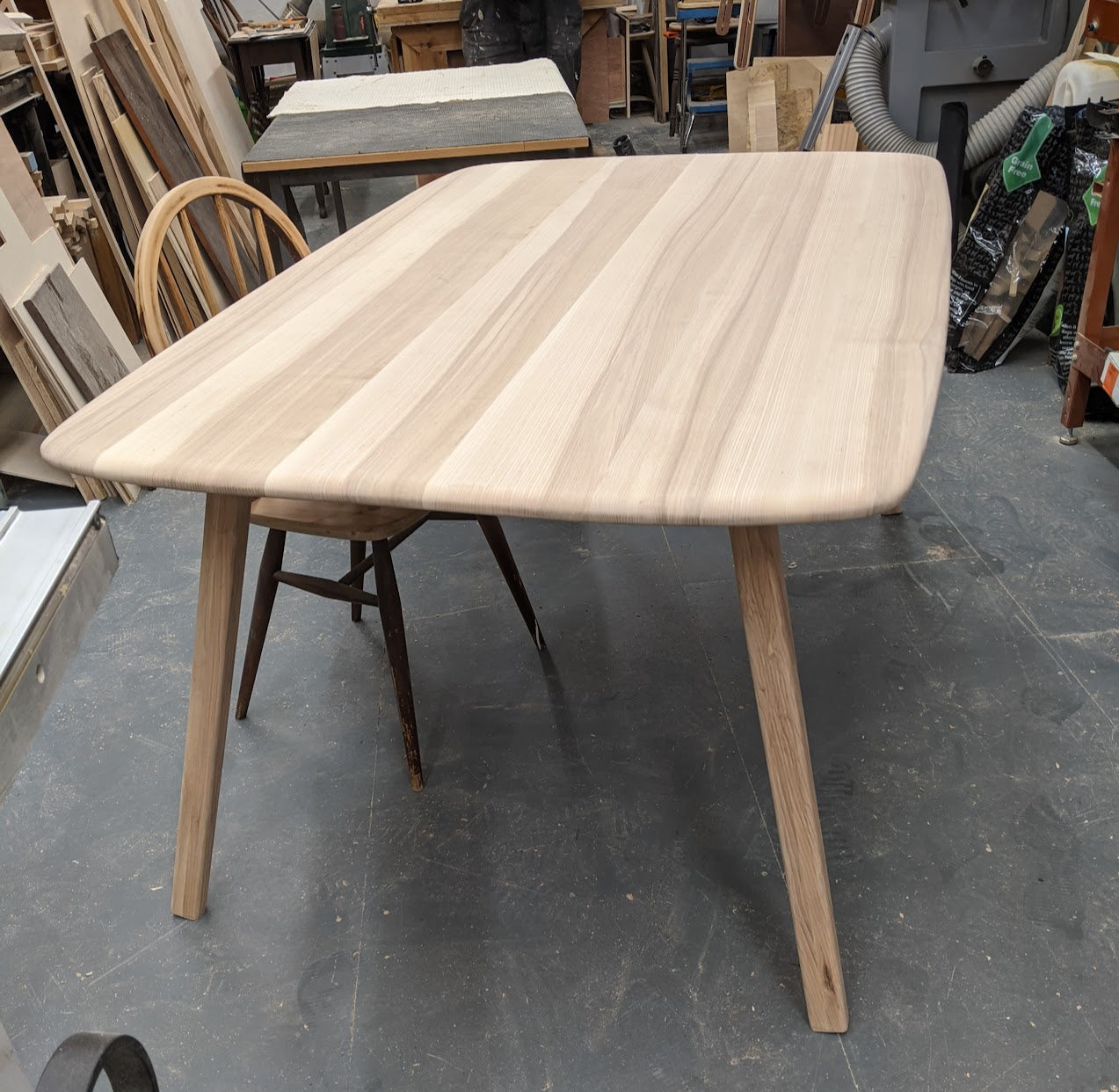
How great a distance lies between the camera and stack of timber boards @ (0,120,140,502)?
2.19m

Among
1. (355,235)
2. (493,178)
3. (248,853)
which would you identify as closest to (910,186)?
(493,178)

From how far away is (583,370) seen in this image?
3.34 ft

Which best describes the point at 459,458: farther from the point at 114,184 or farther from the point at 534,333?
the point at 114,184

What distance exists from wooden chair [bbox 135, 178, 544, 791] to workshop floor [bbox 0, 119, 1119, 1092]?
16cm

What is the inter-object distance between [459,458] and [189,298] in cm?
258

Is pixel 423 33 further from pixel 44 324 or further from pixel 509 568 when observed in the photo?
pixel 509 568

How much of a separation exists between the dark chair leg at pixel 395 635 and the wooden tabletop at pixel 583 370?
378mm

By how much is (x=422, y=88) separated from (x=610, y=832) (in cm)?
255

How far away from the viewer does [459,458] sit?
866 mm

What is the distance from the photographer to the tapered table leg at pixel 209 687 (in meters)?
1.18

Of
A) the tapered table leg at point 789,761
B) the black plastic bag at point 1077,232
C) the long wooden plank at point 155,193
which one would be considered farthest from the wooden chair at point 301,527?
the black plastic bag at point 1077,232

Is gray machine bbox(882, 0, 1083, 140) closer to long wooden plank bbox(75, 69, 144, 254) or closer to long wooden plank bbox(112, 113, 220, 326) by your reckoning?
long wooden plank bbox(112, 113, 220, 326)

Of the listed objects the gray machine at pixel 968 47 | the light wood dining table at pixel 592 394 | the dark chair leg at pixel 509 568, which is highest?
the light wood dining table at pixel 592 394

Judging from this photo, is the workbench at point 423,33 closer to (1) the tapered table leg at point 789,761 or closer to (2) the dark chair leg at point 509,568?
(2) the dark chair leg at point 509,568
